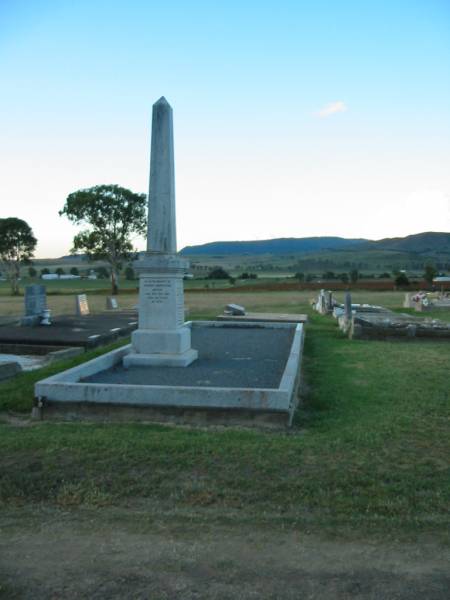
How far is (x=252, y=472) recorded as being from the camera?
4.70m

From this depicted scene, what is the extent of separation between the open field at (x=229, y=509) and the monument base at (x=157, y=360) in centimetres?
298

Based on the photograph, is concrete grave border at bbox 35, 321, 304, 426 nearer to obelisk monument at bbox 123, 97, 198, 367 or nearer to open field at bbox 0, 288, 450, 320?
obelisk monument at bbox 123, 97, 198, 367

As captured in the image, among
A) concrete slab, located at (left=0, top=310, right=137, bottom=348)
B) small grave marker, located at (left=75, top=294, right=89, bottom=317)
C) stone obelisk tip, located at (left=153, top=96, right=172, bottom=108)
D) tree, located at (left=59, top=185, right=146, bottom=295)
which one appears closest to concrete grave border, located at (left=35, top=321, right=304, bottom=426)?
stone obelisk tip, located at (left=153, top=96, right=172, bottom=108)

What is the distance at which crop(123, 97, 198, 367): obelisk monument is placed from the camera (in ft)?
31.7

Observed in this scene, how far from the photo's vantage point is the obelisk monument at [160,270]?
9664mm

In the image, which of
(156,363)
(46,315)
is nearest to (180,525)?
(156,363)

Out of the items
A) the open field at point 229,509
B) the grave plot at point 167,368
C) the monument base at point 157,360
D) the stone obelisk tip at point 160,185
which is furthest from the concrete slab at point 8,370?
the stone obelisk tip at point 160,185

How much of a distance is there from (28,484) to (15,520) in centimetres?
61

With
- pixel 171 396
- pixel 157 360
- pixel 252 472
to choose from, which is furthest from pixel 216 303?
pixel 252 472

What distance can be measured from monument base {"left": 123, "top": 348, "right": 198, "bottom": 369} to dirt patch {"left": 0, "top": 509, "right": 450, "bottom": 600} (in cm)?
561

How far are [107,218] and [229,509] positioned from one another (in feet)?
139

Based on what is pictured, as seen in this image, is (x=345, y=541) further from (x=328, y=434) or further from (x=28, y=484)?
(x=28, y=484)

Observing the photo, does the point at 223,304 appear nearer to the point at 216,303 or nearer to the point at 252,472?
the point at 216,303

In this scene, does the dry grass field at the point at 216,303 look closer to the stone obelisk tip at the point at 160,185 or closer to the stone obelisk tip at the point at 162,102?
the stone obelisk tip at the point at 160,185
